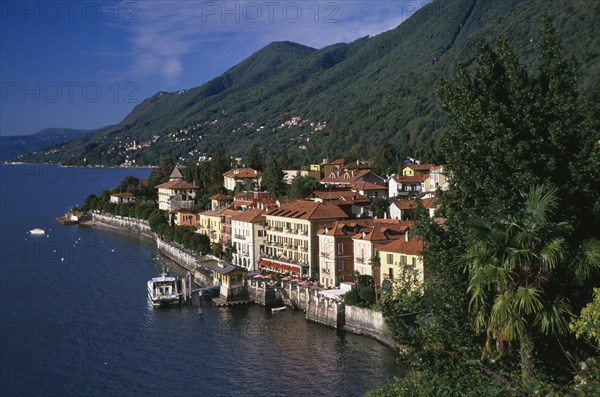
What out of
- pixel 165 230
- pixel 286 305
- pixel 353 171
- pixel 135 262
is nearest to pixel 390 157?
pixel 353 171

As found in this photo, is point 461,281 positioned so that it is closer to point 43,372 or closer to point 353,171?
point 43,372

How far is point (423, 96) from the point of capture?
147 meters

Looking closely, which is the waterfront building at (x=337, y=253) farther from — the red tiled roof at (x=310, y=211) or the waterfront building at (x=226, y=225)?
the waterfront building at (x=226, y=225)

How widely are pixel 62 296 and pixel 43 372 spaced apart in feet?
53.9

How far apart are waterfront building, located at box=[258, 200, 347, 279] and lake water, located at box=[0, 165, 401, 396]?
580 centimetres

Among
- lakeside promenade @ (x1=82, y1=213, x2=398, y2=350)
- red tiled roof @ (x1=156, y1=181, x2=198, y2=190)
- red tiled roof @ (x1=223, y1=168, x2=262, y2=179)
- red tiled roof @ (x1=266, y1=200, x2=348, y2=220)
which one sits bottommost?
lakeside promenade @ (x1=82, y1=213, x2=398, y2=350)

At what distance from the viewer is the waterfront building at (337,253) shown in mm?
42375

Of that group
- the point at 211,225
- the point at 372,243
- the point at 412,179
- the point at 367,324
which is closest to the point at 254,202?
the point at 211,225

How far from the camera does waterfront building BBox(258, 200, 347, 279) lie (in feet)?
150

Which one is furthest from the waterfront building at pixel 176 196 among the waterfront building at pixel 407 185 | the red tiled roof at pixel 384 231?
the red tiled roof at pixel 384 231

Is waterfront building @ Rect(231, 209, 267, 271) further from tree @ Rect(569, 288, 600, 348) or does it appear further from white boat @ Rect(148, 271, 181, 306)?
tree @ Rect(569, 288, 600, 348)

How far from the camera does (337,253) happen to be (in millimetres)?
42438

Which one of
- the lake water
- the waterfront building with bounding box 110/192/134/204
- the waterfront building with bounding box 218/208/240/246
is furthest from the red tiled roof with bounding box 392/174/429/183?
the waterfront building with bounding box 110/192/134/204

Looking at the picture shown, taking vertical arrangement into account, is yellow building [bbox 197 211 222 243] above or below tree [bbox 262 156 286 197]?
below
